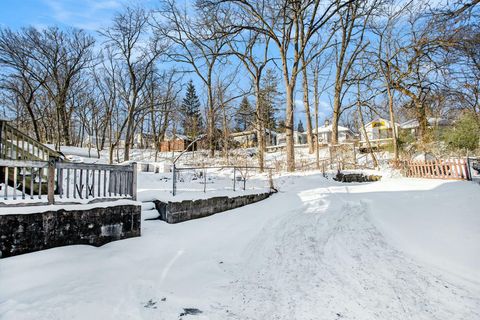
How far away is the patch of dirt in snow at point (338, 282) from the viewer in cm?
279

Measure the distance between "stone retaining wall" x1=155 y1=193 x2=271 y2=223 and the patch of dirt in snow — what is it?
209 centimetres

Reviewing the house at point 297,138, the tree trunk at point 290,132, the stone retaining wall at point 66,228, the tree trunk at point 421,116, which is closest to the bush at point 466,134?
the tree trunk at point 421,116

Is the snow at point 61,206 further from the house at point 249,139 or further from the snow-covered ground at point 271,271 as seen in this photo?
the house at point 249,139

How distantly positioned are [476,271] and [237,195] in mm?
5665

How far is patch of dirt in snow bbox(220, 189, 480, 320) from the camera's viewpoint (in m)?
2.79

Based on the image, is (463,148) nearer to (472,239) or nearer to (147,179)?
(472,239)

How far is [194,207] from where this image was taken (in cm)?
671

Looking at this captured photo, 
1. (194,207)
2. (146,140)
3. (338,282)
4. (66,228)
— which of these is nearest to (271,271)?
(338,282)

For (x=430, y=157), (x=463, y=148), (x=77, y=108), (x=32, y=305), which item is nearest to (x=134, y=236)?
(x=32, y=305)

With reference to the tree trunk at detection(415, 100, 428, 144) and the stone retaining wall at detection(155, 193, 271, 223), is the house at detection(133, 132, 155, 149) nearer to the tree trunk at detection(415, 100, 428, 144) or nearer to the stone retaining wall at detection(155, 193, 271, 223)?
the stone retaining wall at detection(155, 193, 271, 223)

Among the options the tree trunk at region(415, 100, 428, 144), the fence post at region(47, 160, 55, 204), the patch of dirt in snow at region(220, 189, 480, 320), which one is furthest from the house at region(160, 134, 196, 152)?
the patch of dirt in snow at region(220, 189, 480, 320)

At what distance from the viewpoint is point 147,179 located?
10656 millimetres

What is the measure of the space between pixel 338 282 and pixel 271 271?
99 centimetres

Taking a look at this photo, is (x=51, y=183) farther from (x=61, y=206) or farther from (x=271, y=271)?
(x=271, y=271)
